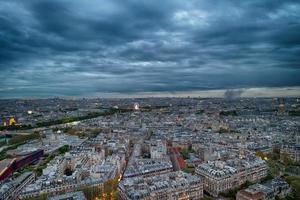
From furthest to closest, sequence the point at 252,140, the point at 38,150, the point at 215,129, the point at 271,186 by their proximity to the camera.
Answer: the point at 215,129
the point at 252,140
the point at 38,150
the point at 271,186

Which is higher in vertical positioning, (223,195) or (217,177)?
(217,177)

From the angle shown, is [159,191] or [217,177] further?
[217,177]

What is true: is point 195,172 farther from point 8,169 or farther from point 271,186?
point 8,169

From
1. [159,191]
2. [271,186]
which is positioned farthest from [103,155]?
[271,186]

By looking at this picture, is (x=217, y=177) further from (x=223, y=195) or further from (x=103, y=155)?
(x=103, y=155)

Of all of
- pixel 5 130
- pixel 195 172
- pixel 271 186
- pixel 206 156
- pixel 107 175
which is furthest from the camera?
pixel 5 130

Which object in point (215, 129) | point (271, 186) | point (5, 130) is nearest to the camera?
point (271, 186)

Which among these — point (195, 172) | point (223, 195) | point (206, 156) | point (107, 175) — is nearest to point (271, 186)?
point (223, 195)

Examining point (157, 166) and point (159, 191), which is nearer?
point (159, 191)

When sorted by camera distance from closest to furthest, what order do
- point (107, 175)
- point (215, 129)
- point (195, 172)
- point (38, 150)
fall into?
point (107, 175)
point (195, 172)
point (38, 150)
point (215, 129)
